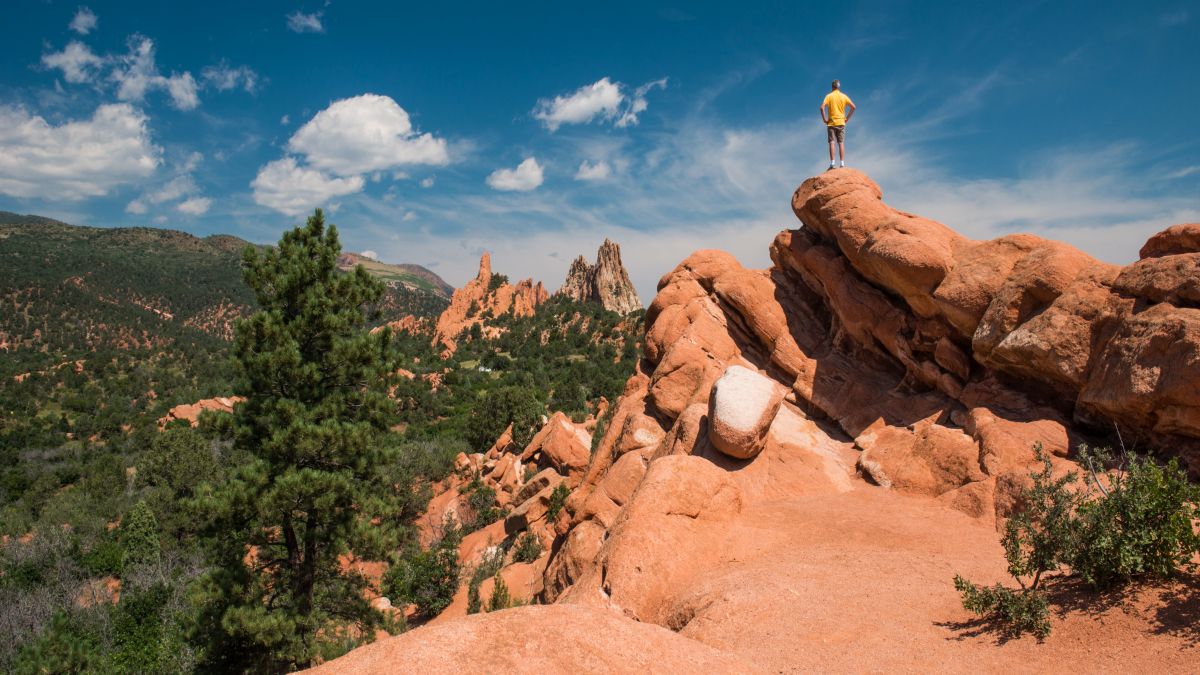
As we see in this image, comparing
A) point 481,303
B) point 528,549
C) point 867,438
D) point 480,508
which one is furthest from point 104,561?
point 481,303

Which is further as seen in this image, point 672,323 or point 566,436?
point 566,436

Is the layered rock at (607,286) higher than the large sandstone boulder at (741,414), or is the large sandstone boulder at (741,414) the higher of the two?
the layered rock at (607,286)

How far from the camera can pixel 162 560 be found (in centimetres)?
2933

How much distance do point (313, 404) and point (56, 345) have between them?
309 feet

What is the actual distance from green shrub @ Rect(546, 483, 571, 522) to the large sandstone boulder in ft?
27.6

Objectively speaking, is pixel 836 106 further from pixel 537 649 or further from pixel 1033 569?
pixel 537 649

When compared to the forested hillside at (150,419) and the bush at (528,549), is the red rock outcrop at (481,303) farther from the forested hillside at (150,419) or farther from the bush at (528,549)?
the bush at (528,549)

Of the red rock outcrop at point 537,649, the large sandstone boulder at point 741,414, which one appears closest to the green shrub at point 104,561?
the large sandstone boulder at point 741,414

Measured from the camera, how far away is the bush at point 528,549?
65.0 feet

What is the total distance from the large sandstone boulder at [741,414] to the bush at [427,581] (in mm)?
10723

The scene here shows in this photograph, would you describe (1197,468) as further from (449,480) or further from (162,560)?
(162,560)

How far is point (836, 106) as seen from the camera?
1766cm

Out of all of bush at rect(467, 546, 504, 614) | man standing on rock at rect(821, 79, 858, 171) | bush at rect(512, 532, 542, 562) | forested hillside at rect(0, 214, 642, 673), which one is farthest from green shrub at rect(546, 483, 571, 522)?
man standing on rock at rect(821, 79, 858, 171)

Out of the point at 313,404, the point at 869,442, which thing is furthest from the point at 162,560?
the point at 869,442
